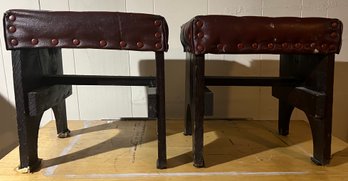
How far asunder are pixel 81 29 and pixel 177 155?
449 millimetres

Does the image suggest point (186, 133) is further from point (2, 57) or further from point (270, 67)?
point (2, 57)

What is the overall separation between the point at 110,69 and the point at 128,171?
0.63 meters

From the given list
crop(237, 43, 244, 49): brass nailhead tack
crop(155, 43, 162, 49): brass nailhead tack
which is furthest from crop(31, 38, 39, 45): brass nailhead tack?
crop(237, 43, 244, 49): brass nailhead tack

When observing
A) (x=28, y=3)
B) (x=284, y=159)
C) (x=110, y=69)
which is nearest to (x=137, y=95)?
(x=110, y=69)

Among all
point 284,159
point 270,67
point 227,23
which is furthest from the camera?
point 270,67

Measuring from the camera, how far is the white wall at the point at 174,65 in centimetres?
127

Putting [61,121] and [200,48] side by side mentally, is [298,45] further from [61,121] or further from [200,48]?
Result: [61,121]

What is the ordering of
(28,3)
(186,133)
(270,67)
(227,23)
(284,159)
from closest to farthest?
(227,23)
(284,159)
(186,133)
(28,3)
(270,67)

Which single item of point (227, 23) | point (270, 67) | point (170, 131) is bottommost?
point (170, 131)

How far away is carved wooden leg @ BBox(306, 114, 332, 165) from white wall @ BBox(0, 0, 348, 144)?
0.56 meters

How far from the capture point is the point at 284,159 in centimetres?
86

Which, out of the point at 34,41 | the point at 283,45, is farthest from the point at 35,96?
the point at 283,45

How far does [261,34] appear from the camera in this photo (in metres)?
0.73

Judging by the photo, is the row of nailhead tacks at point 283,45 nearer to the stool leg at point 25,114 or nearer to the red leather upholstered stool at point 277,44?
the red leather upholstered stool at point 277,44
